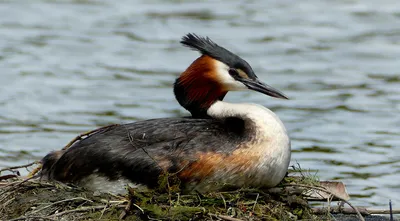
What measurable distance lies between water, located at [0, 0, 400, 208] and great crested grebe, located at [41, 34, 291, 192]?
275 centimetres

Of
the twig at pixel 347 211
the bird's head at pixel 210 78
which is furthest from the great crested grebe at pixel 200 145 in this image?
the twig at pixel 347 211

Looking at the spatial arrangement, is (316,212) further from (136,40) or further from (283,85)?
(136,40)

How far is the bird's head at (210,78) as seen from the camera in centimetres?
836

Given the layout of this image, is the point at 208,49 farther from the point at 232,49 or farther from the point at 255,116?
the point at 232,49

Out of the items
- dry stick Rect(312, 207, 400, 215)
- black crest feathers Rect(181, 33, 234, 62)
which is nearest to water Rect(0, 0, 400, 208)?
dry stick Rect(312, 207, 400, 215)

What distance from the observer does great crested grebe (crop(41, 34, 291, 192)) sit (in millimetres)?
7836

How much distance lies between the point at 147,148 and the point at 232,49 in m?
9.18

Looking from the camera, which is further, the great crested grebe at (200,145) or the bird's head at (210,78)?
the bird's head at (210,78)

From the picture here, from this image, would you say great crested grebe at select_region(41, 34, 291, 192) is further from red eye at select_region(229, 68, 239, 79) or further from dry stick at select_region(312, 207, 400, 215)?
dry stick at select_region(312, 207, 400, 215)

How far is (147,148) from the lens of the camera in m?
7.99

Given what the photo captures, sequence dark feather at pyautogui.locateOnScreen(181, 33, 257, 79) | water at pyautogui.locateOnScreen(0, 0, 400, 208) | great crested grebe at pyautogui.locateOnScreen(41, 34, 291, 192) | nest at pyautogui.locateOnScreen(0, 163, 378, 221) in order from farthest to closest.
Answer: water at pyautogui.locateOnScreen(0, 0, 400, 208) → dark feather at pyautogui.locateOnScreen(181, 33, 257, 79) → great crested grebe at pyautogui.locateOnScreen(41, 34, 291, 192) → nest at pyautogui.locateOnScreen(0, 163, 378, 221)

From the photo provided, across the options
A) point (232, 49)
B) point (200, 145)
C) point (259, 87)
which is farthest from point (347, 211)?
point (232, 49)

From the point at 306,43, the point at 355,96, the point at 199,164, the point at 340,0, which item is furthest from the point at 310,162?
the point at 340,0

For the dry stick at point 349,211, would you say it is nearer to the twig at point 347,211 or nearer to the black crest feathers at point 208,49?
the twig at point 347,211
